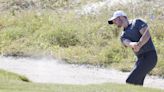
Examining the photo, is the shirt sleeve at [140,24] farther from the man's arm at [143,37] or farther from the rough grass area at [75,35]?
the rough grass area at [75,35]

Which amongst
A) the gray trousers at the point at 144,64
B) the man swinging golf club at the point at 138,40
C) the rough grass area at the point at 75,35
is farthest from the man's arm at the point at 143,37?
the rough grass area at the point at 75,35

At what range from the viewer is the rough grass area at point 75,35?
15.5 metres

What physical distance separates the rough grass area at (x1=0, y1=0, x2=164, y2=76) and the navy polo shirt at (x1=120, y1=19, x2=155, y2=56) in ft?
16.6

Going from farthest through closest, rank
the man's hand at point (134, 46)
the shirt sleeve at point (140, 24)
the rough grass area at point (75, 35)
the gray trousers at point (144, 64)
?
the rough grass area at point (75, 35) < the gray trousers at point (144, 64) < the shirt sleeve at point (140, 24) < the man's hand at point (134, 46)

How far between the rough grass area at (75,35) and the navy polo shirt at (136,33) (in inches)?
200

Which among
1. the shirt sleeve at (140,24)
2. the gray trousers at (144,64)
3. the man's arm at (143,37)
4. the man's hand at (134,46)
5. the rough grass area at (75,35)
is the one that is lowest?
the rough grass area at (75,35)

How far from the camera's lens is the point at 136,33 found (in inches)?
351

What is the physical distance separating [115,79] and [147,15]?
484 cm

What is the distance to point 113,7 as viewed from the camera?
19094mm

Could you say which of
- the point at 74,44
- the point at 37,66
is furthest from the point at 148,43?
the point at 74,44

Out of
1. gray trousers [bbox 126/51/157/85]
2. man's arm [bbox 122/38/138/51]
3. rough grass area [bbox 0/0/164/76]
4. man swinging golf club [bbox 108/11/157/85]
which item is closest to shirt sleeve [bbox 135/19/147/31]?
man swinging golf club [bbox 108/11/157/85]

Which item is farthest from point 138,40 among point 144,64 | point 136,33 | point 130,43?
point 144,64

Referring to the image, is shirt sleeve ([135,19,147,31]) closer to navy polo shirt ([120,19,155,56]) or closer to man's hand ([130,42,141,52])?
navy polo shirt ([120,19,155,56])

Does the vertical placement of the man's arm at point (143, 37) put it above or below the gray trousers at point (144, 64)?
above
